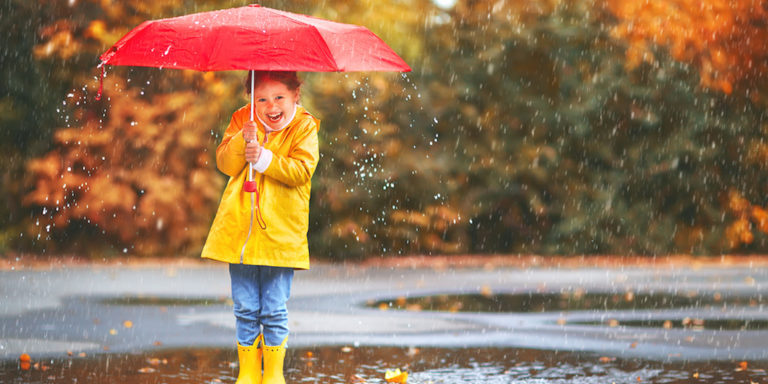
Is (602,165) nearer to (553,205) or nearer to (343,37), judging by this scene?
(553,205)

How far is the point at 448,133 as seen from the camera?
Result: 48.8 ft

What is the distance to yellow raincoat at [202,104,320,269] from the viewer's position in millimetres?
5398

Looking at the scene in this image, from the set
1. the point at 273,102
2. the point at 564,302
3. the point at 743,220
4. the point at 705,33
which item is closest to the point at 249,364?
the point at 273,102

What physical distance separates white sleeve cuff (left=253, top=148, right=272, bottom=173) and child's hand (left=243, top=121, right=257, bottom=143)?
0.07m

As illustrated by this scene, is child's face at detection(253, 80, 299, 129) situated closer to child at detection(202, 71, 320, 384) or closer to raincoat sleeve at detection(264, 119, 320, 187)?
child at detection(202, 71, 320, 384)

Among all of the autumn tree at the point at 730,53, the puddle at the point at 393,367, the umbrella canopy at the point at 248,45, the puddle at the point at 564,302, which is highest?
the autumn tree at the point at 730,53

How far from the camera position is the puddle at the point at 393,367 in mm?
6426

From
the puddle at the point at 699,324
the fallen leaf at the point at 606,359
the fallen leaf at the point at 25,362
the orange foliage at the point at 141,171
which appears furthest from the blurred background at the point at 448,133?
the fallen leaf at the point at 25,362

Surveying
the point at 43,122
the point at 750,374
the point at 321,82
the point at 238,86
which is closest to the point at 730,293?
the point at 750,374

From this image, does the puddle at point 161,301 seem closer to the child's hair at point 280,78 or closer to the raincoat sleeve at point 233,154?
the raincoat sleeve at point 233,154

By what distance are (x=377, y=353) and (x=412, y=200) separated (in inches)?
265

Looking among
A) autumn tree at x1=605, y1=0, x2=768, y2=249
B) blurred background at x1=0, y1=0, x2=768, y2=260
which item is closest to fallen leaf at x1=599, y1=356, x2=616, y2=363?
blurred background at x1=0, y1=0, x2=768, y2=260

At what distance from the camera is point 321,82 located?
13.3 metres

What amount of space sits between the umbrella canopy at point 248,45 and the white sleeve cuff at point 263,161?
0.40 metres
